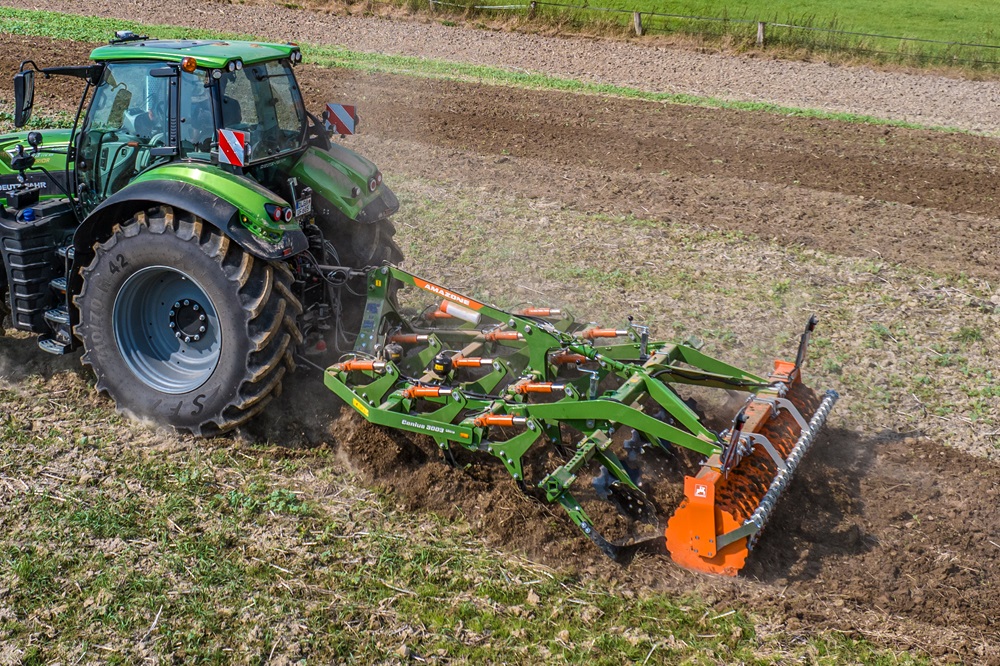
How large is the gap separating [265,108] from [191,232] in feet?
3.60

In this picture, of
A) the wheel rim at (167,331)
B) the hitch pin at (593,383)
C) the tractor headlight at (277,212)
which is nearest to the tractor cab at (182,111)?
the tractor headlight at (277,212)

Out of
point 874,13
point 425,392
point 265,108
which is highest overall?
point 874,13

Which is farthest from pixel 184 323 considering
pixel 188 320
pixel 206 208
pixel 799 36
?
pixel 799 36

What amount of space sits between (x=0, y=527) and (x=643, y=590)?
3.37 metres

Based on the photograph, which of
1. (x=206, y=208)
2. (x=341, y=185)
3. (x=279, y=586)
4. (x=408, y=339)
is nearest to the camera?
(x=279, y=586)

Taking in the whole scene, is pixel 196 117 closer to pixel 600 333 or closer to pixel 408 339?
pixel 408 339

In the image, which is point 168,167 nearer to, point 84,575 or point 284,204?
point 284,204

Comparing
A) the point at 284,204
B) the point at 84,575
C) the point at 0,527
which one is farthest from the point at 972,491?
the point at 0,527

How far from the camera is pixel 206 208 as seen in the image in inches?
200

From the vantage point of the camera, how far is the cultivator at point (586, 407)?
4566mm

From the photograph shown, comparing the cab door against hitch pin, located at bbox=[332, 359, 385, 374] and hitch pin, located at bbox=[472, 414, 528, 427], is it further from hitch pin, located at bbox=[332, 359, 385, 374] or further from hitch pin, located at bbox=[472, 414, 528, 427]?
hitch pin, located at bbox=[472, 414, 528, 427]

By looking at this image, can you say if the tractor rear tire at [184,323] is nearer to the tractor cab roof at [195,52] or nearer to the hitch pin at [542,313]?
the tractor cab roof at [195,52]

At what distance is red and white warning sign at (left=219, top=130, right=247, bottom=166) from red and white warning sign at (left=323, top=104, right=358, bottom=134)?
1055 mm

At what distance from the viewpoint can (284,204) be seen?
17.0 feet
